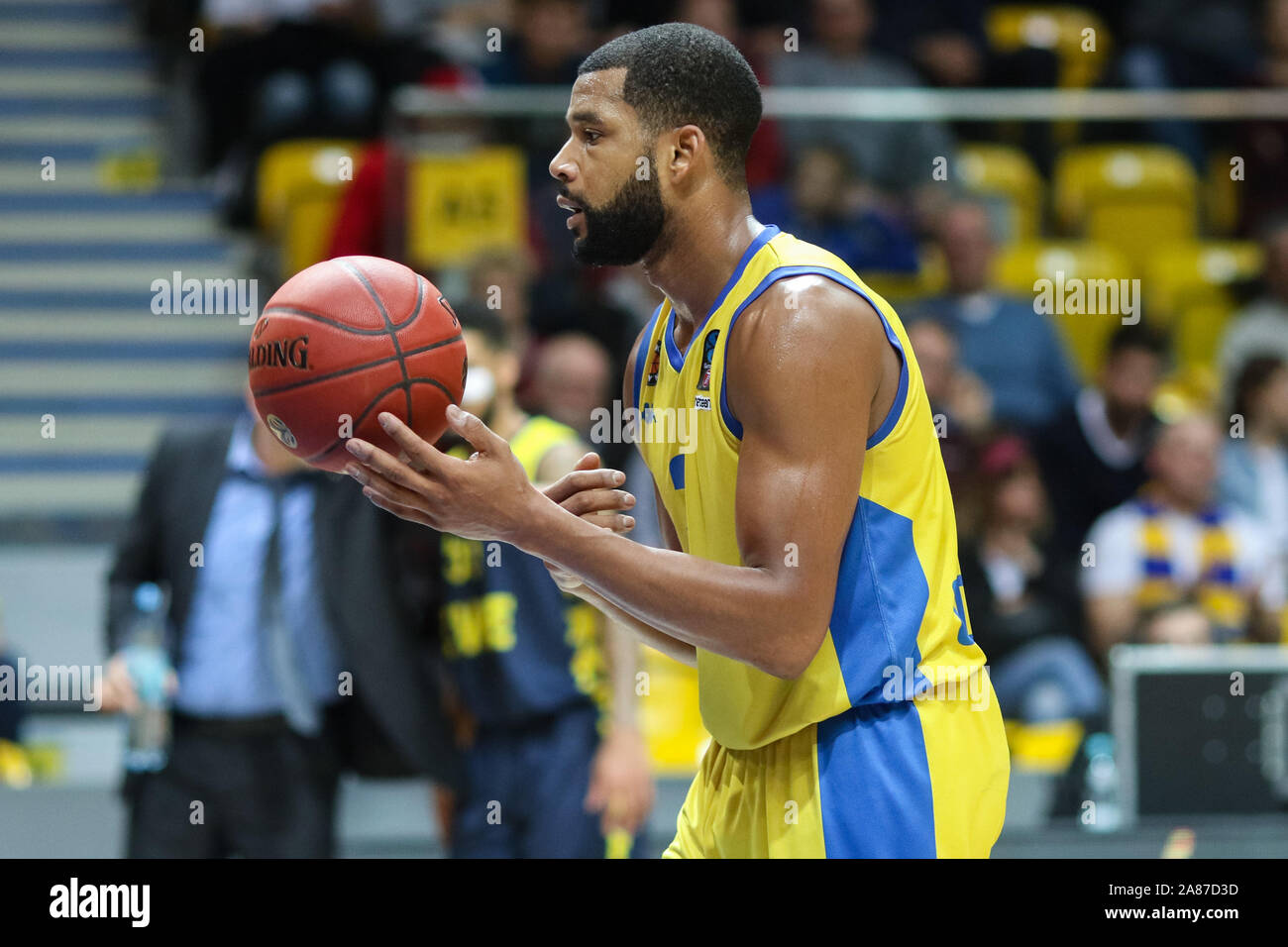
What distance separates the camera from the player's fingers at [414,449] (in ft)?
7.54

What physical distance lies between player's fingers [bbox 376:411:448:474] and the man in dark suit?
8.43ft

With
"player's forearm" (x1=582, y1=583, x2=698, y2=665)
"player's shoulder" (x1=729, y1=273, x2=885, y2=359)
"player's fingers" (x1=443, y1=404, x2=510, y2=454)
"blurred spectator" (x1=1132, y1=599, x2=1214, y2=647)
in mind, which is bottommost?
"blurred spectator" (x1=1132, y1=599, x2=1214, y2=647)

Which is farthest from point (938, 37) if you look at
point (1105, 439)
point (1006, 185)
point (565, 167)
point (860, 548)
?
point (860, 548)

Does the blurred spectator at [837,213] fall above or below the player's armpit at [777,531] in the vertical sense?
above

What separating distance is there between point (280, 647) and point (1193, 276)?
4.53 metres

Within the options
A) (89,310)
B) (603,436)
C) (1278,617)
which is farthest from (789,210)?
(89,310)

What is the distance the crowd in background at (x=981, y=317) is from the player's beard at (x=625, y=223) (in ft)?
9.24

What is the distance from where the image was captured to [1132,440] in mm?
6578

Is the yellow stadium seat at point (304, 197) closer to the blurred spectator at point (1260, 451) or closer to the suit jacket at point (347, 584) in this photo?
the suit jacket at point (347, 584)

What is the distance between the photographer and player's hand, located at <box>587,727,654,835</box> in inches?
185

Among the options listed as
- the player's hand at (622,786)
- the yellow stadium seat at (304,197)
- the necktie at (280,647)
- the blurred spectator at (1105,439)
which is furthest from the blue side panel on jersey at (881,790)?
the yellow stadium seat at (304,197)

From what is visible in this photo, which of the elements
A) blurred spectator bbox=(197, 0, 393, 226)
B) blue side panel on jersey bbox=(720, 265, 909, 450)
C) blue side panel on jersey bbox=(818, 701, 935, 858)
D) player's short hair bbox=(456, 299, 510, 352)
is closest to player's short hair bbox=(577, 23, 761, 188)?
blue side panel on jersey bbox=(720, 265, 909, 450)

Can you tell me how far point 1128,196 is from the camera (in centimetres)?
752

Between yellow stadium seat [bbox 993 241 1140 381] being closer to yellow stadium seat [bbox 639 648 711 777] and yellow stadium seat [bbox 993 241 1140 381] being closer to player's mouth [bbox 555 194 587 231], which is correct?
yellow stadium seat [bbox 639 648 711 777]
